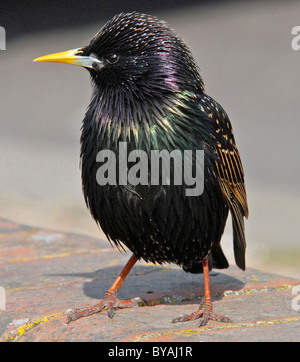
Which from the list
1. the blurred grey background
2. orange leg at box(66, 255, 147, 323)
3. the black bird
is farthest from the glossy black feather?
the blurred grey background

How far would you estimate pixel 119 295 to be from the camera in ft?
10.4

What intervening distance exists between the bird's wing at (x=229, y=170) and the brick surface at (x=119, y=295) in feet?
0.81

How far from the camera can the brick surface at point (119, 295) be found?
95.2 inches

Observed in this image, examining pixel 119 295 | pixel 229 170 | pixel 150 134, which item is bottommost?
pixel 119 295

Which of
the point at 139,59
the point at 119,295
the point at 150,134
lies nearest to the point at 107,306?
the point at 119,295

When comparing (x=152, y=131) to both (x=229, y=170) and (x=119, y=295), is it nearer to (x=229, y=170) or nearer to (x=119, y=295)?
(x=229, y=170)

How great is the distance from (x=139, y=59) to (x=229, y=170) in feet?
2.19

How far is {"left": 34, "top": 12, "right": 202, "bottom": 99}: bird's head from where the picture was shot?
9.49 ft

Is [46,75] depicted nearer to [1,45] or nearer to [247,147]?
[1,45]

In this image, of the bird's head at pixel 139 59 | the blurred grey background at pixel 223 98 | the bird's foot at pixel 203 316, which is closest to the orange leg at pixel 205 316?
the bird's foot at pixel 203 316

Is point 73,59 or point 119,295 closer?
Result: point 73,59

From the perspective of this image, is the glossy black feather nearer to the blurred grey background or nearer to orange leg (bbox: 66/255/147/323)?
orange leg (bbox: 66/255/147/323)

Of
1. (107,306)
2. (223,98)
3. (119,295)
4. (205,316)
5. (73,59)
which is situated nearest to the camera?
(205,316)

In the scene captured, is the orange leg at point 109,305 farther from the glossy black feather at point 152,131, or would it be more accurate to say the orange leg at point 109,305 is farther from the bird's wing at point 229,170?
the bird's wing at point 229,170
